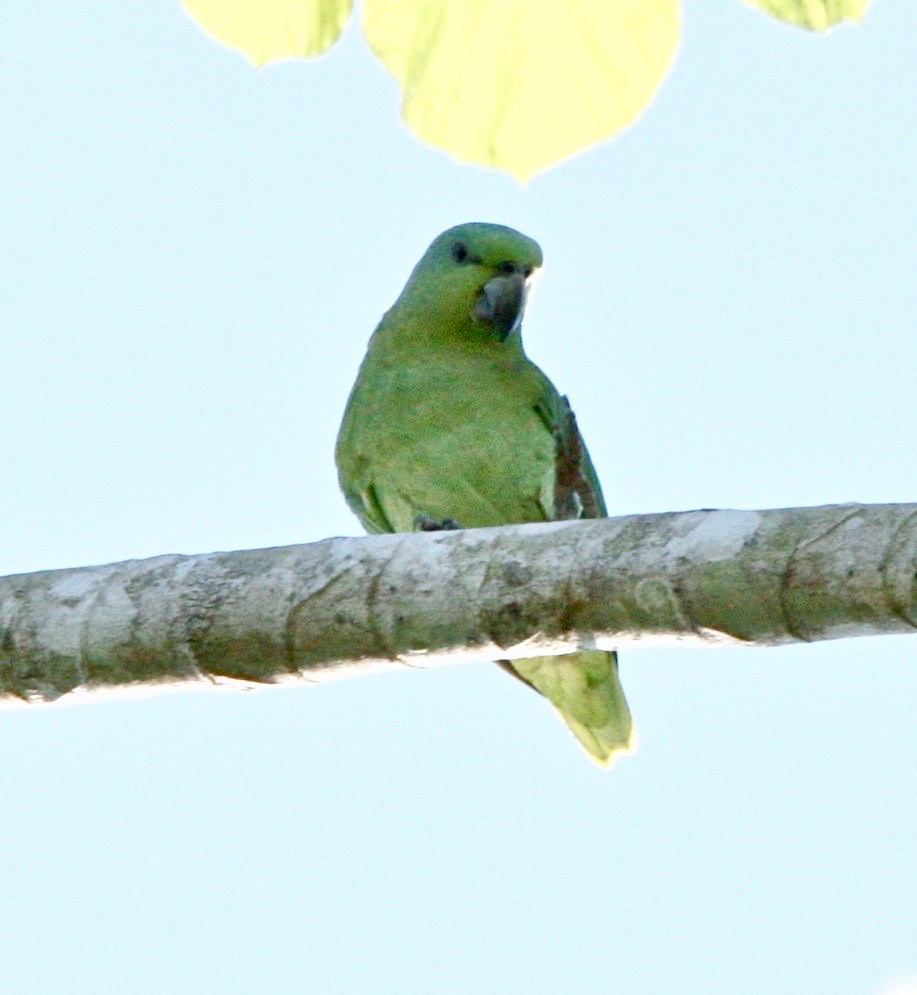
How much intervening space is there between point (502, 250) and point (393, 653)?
2.72 m

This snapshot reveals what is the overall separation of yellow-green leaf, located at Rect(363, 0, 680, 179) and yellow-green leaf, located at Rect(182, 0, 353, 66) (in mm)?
72

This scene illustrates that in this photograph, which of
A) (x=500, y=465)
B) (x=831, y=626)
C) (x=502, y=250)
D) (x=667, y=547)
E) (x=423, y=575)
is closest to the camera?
(x=831, y=626)

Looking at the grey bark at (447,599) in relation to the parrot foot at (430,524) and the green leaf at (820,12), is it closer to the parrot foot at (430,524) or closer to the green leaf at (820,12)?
the green leaf at (820,12)

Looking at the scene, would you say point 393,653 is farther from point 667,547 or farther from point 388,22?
point 388,22

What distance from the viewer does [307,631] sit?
7.56ft

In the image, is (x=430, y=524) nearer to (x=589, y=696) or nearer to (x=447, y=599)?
(x=589, y=696)

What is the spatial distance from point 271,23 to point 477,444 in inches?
83.0

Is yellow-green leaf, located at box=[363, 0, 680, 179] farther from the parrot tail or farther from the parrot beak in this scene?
the parrot beak

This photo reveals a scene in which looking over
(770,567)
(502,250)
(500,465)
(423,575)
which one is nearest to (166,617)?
(423,575)

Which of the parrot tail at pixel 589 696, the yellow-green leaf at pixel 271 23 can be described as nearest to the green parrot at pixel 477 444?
the parrot tail at pixel 589 696

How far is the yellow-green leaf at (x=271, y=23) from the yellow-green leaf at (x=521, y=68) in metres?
0.07

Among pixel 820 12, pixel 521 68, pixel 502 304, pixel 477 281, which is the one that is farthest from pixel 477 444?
pixel 820 12

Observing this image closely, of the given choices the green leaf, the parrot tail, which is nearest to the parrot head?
the parrot tail

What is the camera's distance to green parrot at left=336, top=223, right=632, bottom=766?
4250 millimetres
